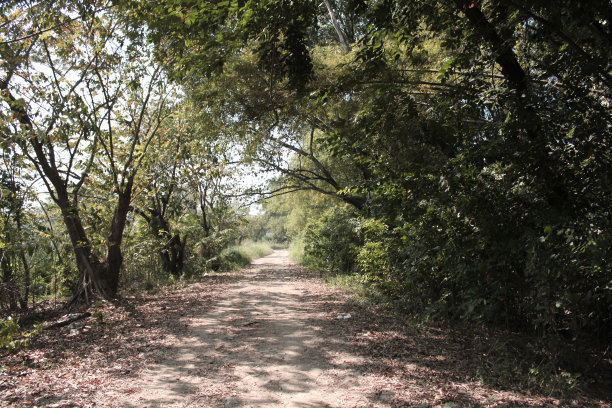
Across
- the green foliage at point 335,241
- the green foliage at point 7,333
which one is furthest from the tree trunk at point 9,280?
the green foliage at point 335,241

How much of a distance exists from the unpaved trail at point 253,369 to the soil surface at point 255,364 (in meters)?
0.01

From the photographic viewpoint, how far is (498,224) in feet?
14.3

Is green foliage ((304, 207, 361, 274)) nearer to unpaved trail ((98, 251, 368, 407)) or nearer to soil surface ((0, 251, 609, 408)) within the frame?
soil surface ((0, 251, 609, 408))

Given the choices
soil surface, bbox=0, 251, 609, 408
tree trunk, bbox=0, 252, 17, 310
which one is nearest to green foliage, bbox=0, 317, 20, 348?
soil surface, bbox=0, 251, 609, 408

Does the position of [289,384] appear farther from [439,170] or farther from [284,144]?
[284,144]

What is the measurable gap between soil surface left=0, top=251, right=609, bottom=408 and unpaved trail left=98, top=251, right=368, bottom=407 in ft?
0.04

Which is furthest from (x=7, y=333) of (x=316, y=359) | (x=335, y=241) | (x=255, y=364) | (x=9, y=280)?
(x=335, y=241)

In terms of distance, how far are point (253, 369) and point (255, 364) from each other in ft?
0.62

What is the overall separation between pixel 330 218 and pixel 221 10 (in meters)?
12.6

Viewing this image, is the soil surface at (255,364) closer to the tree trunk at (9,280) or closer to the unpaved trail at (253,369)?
the unpaved trail at (253,369)

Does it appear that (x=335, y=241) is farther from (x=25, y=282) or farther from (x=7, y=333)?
(x=7, y=333)

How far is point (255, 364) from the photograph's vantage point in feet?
16.4

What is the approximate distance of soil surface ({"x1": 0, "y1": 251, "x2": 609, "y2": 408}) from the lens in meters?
3.95

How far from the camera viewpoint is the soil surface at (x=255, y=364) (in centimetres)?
395
